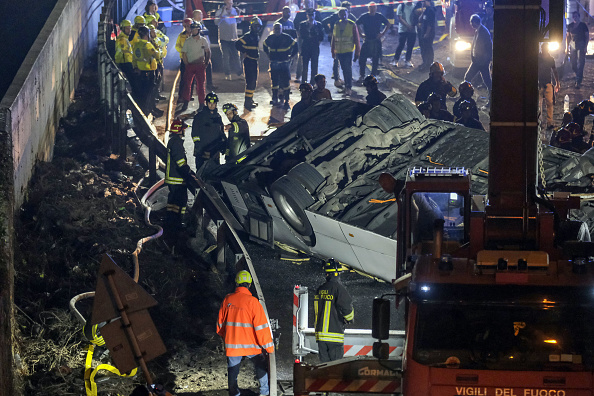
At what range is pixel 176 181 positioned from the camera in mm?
14070

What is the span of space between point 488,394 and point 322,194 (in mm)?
6102

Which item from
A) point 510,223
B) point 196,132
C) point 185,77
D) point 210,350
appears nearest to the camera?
point 510,223

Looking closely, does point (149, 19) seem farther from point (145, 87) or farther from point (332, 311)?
point (332, 311)

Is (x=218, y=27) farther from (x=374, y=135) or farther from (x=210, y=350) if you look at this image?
(x=210, y=350)

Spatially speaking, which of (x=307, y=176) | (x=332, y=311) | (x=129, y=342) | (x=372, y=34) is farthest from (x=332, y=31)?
(x=129, y=342)

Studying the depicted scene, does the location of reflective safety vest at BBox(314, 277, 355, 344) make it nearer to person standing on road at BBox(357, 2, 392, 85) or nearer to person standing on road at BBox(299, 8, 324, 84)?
person standing on road at BBox(299, 8, 324, 84)

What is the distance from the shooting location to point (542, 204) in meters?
8.52

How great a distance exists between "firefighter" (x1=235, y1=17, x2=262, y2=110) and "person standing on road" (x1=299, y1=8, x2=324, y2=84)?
4.57ft

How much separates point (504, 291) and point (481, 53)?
46.0 feet

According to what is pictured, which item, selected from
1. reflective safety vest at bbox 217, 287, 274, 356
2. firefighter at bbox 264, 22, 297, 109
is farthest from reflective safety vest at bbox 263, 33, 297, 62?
reflective safety vest at bbox 217, 287, 274, 356

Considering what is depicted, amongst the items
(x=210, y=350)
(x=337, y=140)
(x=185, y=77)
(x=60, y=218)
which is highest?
(x=185, y=77)

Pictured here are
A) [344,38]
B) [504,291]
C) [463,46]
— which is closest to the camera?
[504,291]

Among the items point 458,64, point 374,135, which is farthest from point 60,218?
point 458,64

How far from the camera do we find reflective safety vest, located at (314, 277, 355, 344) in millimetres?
9945
